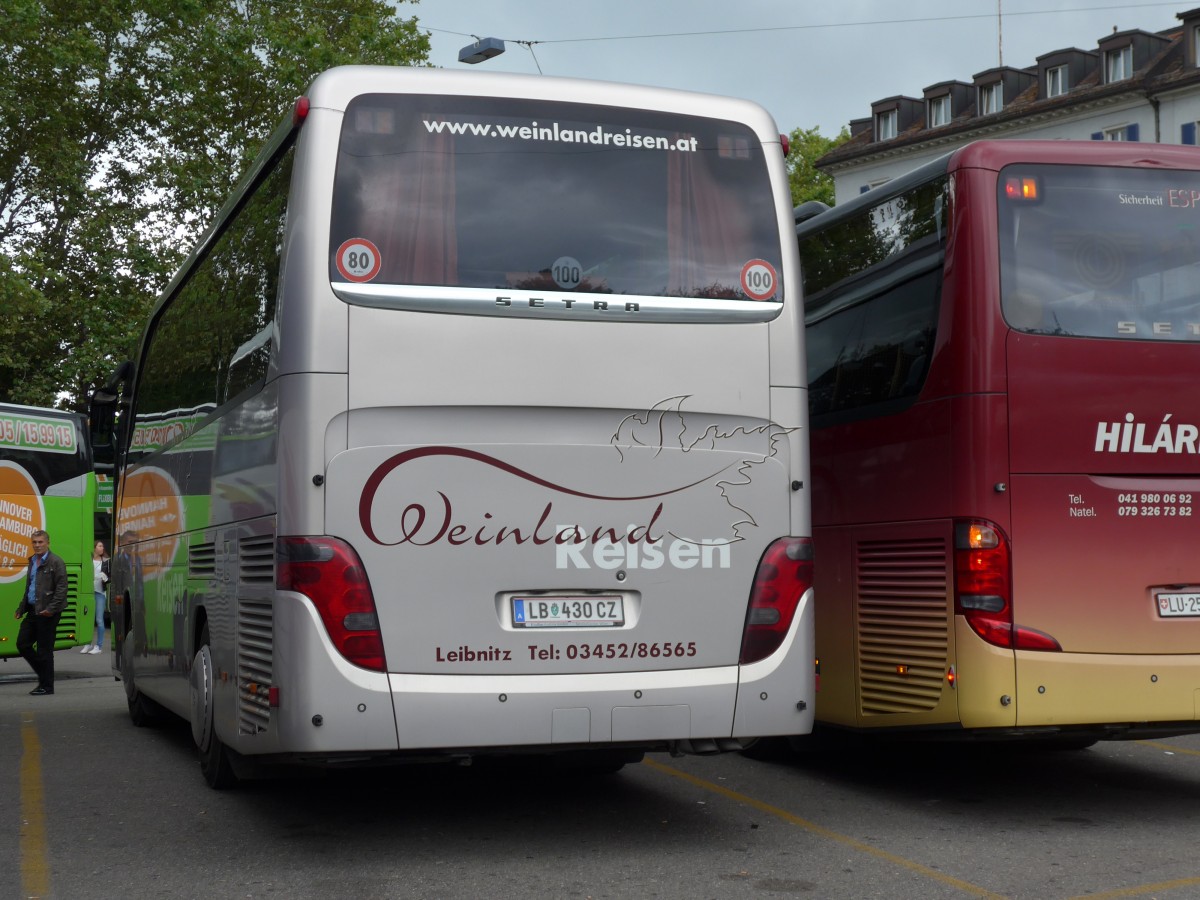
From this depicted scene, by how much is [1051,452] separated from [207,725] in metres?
4.68

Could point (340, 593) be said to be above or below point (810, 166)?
below

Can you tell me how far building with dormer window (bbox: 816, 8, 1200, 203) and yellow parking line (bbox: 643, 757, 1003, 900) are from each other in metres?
44.4

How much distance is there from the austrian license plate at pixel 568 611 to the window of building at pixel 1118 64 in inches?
2111

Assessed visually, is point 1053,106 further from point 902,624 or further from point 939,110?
point 902,624

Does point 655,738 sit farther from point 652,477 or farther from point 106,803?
point 106,803

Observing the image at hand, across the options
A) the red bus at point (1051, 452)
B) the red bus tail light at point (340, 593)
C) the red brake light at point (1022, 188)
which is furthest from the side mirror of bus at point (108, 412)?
the red brake light at point (1022, 188)

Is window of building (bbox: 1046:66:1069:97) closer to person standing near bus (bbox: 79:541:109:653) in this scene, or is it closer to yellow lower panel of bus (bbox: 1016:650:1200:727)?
person standing near bus (bbox: 79:541:109:653)

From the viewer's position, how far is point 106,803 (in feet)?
28.8

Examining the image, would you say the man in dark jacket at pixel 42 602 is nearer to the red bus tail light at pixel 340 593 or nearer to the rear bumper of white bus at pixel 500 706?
the rear bumper of white bus at pixel 500 706

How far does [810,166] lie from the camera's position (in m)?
70.4

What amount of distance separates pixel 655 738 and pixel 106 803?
3488 mm

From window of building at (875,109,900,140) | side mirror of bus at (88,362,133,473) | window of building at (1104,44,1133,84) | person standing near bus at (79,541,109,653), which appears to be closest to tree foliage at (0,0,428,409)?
person standing near bus at (79,541,109,653)

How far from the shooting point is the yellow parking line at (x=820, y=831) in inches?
251

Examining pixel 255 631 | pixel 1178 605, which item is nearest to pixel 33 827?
pixel 255 631
